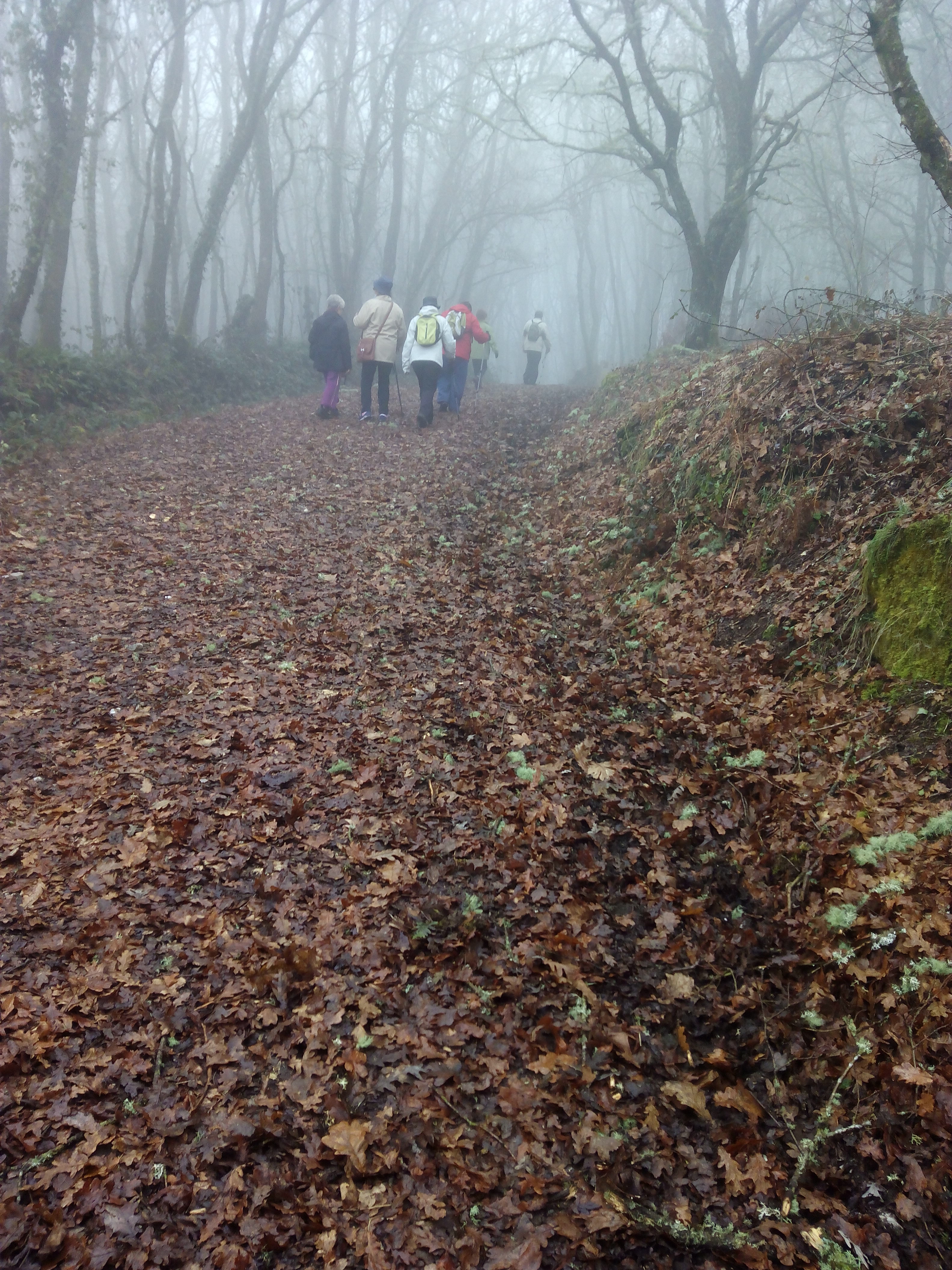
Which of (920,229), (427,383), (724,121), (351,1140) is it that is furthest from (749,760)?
(920,229)

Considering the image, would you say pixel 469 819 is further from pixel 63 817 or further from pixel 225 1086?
pixel 63 817

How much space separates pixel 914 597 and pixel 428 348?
1093 centimetres

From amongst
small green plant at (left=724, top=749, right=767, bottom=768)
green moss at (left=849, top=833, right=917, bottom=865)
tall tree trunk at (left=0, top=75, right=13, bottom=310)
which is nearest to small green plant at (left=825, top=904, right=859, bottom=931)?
green moss at (left=849, top=833, right=917, bottom=865)

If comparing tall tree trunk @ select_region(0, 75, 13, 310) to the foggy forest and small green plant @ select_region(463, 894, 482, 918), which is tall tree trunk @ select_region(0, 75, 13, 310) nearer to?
the foggy forest

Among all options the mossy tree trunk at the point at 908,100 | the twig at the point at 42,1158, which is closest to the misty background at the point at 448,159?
the mossy tree trunk at the point at 908,100

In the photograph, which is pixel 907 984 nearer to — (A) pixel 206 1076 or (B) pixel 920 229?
(A) pixel 206 1076

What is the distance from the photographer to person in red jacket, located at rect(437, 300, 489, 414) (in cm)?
1538

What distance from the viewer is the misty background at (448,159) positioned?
14375mm

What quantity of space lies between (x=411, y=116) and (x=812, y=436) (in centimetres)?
2542

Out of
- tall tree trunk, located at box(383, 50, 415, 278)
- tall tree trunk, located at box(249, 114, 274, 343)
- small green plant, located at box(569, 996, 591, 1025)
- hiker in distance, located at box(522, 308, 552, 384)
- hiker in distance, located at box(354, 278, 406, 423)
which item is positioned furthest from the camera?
tall tree trunk, located at box(383, 50, 415, 278)

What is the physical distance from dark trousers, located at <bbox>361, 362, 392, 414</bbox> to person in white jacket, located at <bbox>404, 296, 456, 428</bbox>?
711 mm

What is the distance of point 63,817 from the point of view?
4.41m

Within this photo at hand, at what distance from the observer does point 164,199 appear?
18422 mm

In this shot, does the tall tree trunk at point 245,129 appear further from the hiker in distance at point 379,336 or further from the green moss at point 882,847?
the green moss at point 882,847
